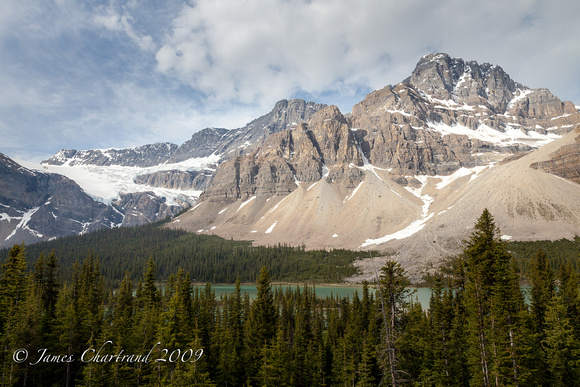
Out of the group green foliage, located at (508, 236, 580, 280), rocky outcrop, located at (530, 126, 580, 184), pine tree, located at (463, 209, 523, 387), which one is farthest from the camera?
rocky outcrop, located at (530, 126, 580, 184)

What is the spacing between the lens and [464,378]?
106ft

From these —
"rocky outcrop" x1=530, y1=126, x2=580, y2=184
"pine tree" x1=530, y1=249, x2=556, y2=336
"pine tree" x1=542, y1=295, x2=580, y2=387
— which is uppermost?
"rocky outcrop" x1=530, y1=126, x2=580, y2=184

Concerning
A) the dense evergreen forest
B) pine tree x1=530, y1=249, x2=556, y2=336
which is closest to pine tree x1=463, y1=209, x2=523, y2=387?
pine tree x1=530, y1=249, x2=556, y2=336

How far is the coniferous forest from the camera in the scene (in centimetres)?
2472

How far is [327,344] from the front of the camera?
46.8 meters

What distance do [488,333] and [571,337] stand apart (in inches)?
502

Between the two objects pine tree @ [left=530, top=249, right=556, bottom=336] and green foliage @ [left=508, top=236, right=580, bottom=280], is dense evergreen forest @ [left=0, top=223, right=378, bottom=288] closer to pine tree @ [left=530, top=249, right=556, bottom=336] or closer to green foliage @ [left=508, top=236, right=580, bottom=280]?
green foliage @ [left=508, top=236, right=580, bottom=280]

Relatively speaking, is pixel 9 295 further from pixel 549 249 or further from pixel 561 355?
pixel 549 249

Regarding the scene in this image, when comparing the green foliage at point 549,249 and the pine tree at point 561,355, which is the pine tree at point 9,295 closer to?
the pine tree at point 561,355

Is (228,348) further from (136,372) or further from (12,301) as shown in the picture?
(12,301)

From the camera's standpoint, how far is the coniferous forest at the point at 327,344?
24.7 m

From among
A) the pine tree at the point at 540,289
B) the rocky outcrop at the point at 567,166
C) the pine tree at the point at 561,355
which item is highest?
the rocky outcrop at the point at 567,166

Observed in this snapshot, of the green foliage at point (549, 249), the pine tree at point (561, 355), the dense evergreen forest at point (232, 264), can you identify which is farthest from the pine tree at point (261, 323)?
the green foliage at point (549, 249)

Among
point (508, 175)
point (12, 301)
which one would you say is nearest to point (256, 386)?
point (12, 301)
